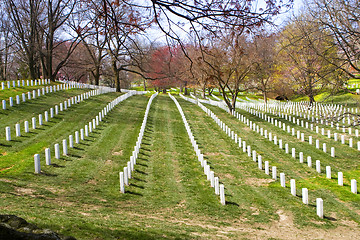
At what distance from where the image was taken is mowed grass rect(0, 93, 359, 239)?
27.0 ft

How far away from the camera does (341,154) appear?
67.2 feet

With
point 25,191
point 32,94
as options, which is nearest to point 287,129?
point 25,191

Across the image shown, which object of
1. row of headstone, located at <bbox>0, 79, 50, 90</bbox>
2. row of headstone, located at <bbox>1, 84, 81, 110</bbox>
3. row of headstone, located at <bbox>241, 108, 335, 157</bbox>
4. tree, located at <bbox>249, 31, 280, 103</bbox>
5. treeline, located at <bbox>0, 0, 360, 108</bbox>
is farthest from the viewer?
tree, located at <bbox>249, 31, 280, 103</bbox>

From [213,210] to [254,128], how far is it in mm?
18947

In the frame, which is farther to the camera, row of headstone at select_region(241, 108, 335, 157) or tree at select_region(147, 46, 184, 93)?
row of headstone at select_region(241, 108, 335, 157)

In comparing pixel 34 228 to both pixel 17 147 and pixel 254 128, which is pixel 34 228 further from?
pixel 254 128

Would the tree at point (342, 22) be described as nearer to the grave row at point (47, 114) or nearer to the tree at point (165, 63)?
the tree at point (165, 63)

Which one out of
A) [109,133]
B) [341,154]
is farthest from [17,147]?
[341,154]

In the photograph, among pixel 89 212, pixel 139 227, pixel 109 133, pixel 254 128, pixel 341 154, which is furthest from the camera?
pixel 254 128

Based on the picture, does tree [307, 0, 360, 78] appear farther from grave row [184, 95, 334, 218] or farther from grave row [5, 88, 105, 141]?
grave row [5, 88, 105, 141]

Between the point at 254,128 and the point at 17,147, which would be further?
the point at 254,128

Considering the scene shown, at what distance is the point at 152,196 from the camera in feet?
40.0

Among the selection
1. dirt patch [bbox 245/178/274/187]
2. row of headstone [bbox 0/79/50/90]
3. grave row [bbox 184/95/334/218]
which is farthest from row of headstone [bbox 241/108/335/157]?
row of headstone [bbox 0/79/50/90]

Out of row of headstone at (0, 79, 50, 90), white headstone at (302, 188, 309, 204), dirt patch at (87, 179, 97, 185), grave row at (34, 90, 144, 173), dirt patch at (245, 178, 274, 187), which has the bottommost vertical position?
dirt patch at (245, 178, 274, 187)
